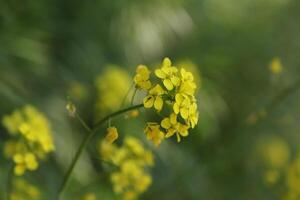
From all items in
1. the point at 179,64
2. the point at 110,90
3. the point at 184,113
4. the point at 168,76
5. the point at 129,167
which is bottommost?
the point at 184,113

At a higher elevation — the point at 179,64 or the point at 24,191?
the point at 179,64

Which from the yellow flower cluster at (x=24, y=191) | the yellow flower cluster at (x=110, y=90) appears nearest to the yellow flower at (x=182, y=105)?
the yellow flower cluster at (x=24, y=191)

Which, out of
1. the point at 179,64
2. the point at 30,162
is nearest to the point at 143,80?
the point at 30,162

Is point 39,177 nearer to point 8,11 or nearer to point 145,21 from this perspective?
point 8,11

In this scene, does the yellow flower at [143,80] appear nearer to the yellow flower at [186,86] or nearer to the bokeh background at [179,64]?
the yellow flower at [186,86]

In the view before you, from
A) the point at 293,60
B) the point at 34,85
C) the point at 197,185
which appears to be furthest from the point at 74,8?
the point at 293,60

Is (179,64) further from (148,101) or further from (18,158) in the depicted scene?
(148,101)

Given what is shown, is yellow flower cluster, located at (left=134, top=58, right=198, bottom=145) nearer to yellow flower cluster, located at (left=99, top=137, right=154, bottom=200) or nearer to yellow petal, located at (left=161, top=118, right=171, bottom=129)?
yellow petal, located at (left=161, top=118, right=171, bottom=129)
